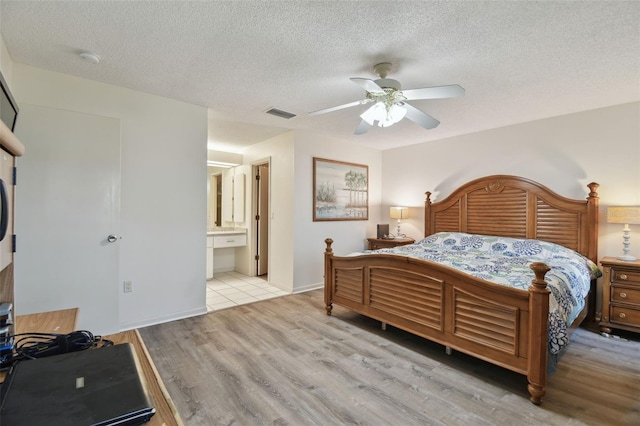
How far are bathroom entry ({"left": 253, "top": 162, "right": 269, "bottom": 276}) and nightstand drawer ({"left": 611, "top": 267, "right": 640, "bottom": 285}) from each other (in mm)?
4682

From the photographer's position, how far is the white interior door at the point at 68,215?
2498 millimetres

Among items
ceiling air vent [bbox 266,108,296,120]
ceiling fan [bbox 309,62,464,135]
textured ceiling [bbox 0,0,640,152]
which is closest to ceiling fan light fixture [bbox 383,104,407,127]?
ceiling fan [bbox 309,62,464,135]

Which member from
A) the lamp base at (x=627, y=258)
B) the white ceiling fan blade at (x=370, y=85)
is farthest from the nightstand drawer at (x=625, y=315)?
the white ceiling fan blade at (x=370, y=85)

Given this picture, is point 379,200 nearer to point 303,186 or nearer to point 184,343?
point 303,186

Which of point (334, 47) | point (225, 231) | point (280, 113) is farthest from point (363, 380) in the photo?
point (225, 231)

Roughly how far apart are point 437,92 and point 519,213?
2502 mm

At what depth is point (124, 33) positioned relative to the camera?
2.07 metres

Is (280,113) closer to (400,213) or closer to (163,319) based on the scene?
(400,213)

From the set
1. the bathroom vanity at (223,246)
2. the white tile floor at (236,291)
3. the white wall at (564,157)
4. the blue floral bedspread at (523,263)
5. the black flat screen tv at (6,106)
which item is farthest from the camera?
the bathroom vanity at (223,246)

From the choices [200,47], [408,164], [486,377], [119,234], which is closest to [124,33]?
[200,47]

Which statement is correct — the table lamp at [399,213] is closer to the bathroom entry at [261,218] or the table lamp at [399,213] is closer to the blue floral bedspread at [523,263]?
the blue floral bedspread at [523,263]

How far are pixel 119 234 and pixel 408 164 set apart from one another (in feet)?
14.3

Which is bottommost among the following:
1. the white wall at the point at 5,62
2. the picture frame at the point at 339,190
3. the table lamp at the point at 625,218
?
the table lamp at the point at 625,218

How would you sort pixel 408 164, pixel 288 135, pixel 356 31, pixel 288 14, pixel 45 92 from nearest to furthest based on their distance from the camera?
pixel 288 14 → pixel 356 31 → pixel 45 92 → pixel 288 135 → pixel 408 164
